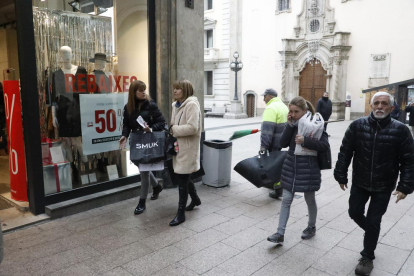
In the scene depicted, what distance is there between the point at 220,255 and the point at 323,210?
2067 mm

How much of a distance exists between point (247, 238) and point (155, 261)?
3.69ft

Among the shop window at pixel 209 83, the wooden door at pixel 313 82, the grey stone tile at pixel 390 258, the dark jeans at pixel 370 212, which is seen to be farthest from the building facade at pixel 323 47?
the dark jeans at pixel 370 212

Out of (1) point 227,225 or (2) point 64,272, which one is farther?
(1) point 227,225

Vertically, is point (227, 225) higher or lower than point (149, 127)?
lower

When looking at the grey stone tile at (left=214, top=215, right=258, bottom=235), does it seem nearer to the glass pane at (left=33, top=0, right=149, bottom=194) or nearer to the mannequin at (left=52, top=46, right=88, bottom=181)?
the glass pane at (left=33, top=0, right=149, bottom=194)

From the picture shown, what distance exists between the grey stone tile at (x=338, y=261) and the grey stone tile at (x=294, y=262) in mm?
77

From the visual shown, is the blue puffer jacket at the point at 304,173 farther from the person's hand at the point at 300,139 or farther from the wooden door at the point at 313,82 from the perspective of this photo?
the wooden door at the point at 313,82

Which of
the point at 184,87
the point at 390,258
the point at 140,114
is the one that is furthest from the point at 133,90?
the point at 390,258

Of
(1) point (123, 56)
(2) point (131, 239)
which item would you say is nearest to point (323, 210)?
(2) point (131, 239)

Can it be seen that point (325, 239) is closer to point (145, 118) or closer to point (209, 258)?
point (209, 258)

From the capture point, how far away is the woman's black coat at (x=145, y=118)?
4.55 m

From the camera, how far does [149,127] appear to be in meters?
4.60

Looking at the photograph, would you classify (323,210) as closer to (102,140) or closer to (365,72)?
(102,140)

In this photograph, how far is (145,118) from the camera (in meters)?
4.61
